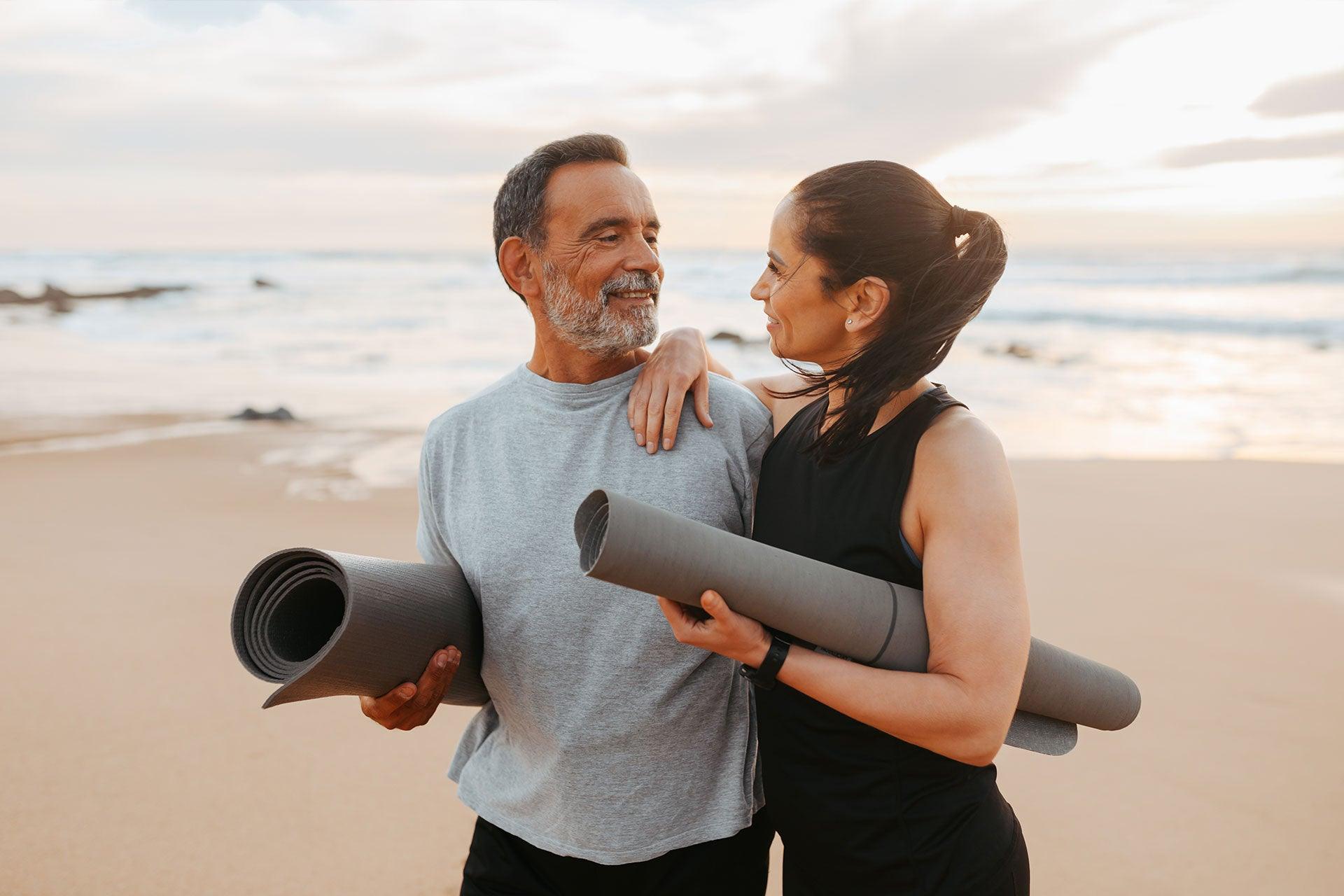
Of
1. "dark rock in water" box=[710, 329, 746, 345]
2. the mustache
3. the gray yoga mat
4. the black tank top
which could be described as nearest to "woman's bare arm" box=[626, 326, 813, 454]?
the mustache

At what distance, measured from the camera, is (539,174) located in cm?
211

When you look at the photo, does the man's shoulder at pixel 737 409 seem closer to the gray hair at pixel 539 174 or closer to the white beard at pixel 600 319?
the white beard at pixel 600 319

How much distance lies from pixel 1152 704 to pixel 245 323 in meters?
19.1

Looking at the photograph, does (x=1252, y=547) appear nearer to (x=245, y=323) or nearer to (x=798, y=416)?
(x=798, y=416)

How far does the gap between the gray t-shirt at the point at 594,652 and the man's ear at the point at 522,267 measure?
23 centimetres

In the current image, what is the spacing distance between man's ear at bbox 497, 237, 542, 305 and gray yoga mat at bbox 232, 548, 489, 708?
633 mm

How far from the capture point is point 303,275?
34.8 meters

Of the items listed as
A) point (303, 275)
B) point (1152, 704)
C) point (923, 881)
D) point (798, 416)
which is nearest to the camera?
point (923, 881)

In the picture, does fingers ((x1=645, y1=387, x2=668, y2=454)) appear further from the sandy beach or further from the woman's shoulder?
the sandy beach

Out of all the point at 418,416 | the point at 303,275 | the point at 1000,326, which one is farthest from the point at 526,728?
the point at 303,275

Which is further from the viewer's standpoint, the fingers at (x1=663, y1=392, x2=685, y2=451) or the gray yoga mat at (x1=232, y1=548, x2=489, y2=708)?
the fingers at (x1=663, y1=392, x2=685, y2=451)

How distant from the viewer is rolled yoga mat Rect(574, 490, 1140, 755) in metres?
1.37

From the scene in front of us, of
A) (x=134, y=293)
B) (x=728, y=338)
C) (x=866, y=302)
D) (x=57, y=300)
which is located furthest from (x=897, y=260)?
(x=134, y=293)

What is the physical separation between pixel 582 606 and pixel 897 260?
0.83m
